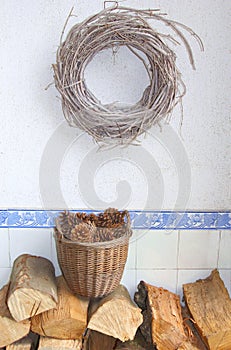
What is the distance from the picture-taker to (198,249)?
5.75ft

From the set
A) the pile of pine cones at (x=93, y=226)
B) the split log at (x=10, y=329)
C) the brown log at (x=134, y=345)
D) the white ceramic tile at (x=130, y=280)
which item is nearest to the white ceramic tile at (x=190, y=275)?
the white ceramic tile at (x=130, y=280)

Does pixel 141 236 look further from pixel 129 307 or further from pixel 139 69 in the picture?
pixel 139 69

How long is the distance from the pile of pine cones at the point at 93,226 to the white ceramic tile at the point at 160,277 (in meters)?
0.38

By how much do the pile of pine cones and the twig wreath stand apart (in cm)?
29

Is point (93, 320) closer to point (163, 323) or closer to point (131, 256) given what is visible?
point (163, 323)

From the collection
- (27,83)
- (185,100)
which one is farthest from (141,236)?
(27,83)

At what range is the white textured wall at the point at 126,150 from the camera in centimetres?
155

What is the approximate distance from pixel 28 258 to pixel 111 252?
40 cm

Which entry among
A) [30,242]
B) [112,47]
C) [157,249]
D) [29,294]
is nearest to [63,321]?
[29,294]

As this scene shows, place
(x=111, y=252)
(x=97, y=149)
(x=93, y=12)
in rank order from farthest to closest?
(x=97, y=149) → (x=93, y=12) → (x=111, y=252)

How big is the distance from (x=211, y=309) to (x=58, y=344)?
585 millimetres

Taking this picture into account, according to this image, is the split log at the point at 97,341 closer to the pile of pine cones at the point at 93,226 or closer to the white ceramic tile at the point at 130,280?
the white ceramic tile at the point at 130,280

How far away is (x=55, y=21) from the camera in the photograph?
60.5 inches

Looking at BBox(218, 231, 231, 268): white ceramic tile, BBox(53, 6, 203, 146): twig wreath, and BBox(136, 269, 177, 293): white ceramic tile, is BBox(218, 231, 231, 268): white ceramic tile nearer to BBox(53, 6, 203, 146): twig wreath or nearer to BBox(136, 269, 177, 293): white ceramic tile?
BBox(136, 269, 177, 293): white ceramic tile
